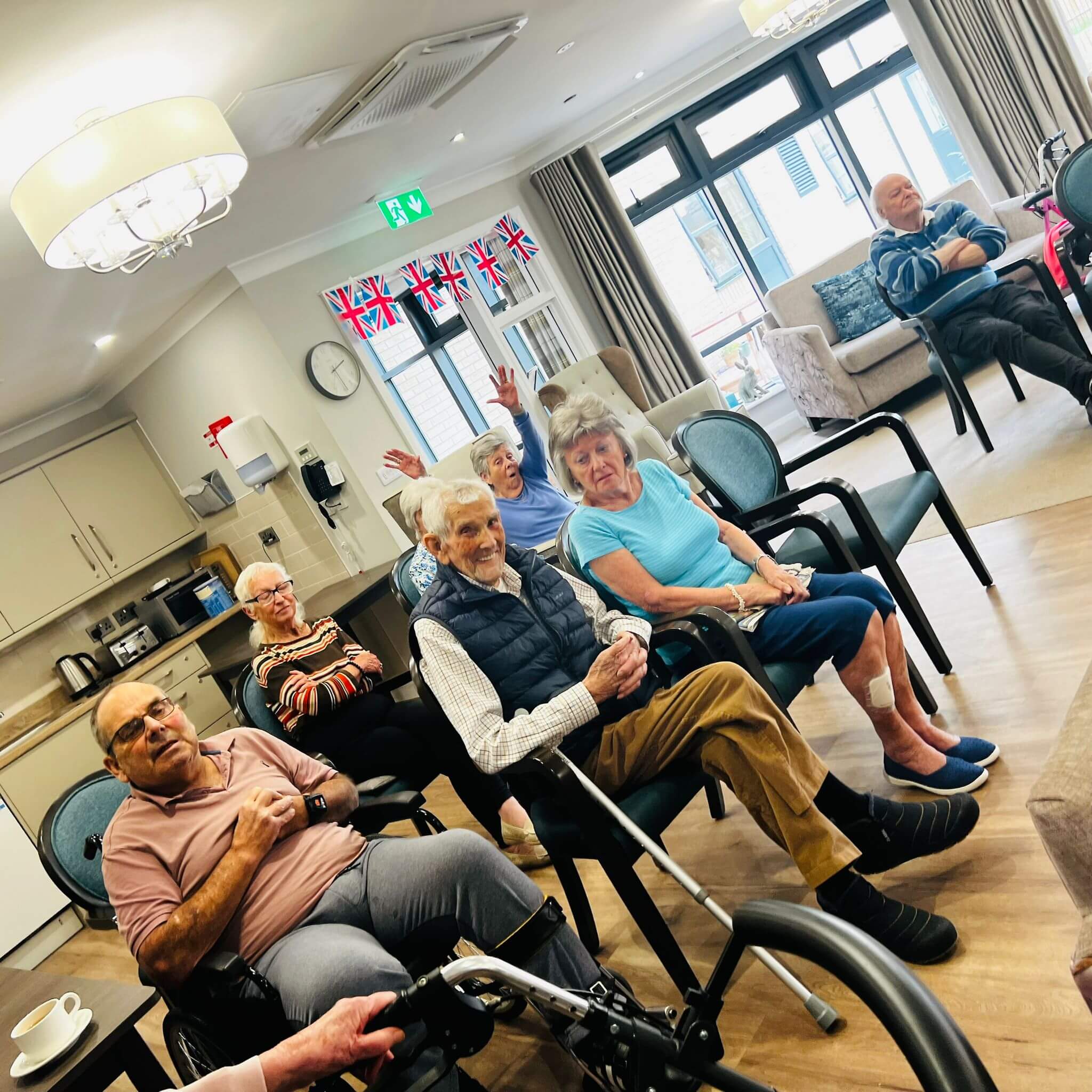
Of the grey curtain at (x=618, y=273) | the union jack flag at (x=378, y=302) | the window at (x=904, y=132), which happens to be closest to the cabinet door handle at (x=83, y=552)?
the union jack flag at (x=378, y=302)

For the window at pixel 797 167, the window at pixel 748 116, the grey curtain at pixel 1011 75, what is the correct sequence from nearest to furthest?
the grey curtain at pixel 1011 75 → the window at pixel 748 116 → the window at pixel 797 167

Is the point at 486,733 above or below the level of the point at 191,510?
below

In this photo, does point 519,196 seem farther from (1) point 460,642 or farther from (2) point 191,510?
(1) point 460,642

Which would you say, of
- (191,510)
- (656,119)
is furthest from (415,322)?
(656,119)

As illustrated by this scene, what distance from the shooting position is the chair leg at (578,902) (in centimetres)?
212

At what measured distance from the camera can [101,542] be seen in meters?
6.46

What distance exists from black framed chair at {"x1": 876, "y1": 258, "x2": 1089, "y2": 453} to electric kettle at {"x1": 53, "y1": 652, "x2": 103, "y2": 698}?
201 inches

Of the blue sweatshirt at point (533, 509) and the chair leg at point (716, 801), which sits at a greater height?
the blue sweatshirt at point (533, 509)

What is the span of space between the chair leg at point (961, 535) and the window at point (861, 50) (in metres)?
6.46

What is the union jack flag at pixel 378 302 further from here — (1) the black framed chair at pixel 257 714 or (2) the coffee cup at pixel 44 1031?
(2) the coffee cup at pixel 44 1031

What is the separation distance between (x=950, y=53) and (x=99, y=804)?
7.80m

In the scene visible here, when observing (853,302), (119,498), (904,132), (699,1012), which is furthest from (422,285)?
(699,1012)

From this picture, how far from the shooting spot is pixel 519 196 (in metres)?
7.98

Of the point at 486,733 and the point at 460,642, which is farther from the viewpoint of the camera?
the point at 460,642
